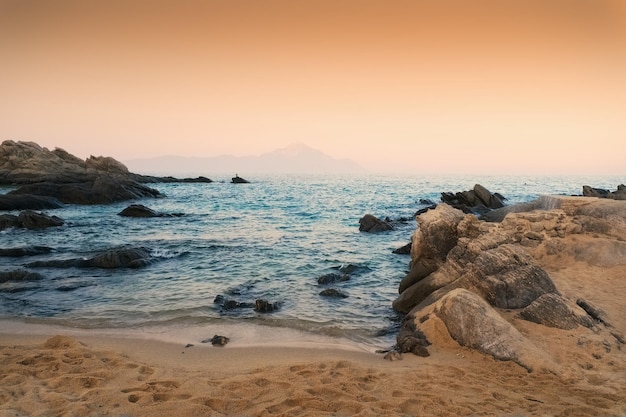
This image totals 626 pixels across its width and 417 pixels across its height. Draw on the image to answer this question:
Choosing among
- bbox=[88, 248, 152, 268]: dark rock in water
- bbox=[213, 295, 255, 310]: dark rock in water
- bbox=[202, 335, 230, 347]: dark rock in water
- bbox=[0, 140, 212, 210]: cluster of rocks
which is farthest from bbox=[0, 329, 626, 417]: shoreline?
bbox=[0, 140, 212, 210]: cluster of rocks

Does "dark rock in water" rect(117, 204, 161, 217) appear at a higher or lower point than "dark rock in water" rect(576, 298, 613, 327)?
lower

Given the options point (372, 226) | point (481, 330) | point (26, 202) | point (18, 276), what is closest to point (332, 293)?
point (481, 330)

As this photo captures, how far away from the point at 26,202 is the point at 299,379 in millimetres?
39755

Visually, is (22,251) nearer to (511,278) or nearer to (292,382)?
(292,382)

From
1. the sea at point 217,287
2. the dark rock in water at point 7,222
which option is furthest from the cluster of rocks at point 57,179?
the sea at point 217,287

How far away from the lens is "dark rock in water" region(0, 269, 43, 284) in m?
13.9

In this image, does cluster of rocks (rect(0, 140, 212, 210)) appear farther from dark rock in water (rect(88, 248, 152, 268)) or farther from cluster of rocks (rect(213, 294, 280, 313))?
cluster of rocks (rect(213, 294, 280, 313))

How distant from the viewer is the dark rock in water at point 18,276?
45.8ft

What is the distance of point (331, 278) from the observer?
14.5 meters

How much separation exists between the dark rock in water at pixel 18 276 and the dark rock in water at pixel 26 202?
83.0 feet

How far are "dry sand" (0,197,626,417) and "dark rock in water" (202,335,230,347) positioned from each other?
0.21m

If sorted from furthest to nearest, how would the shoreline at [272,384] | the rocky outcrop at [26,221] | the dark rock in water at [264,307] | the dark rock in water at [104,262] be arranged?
the rocky outcrop at [26,221] → the dark rock in water at [104,262] → the dark rock in water at [264,307] → the shoreline at [272,384]

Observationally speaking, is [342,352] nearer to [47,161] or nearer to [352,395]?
[352,395]

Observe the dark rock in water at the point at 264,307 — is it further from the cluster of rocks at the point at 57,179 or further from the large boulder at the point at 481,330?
the cluster of rocks at the point at 57,179
